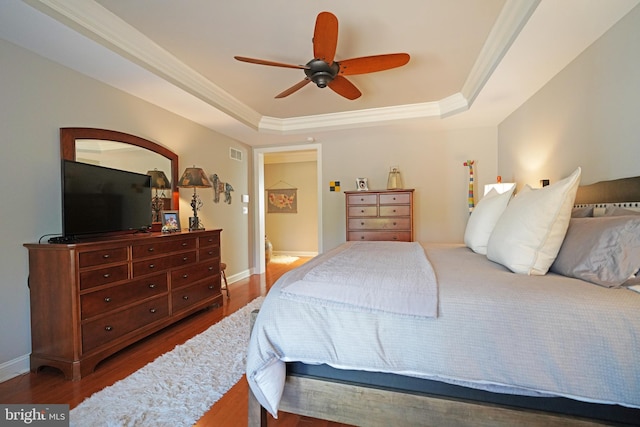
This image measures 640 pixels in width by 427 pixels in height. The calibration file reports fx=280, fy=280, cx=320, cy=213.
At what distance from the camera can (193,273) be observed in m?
2.79

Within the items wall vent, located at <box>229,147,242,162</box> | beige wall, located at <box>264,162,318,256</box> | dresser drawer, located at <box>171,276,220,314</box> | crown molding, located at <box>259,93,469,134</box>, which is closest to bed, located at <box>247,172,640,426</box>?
dresser drawer, located at <box>171,276,220,314</box>

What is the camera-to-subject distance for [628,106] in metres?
1.61

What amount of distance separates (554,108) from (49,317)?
4.15m

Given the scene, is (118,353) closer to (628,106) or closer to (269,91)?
(269,91)

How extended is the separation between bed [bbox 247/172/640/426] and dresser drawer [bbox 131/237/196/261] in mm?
1554

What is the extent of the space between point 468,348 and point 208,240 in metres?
2.67

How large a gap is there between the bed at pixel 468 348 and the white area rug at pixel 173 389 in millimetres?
525

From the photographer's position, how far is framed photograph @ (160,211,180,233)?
2.87 metres

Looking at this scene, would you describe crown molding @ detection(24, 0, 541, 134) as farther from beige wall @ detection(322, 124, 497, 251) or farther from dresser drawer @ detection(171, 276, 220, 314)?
dresser drawer @ detection(171, 276, 220, 314)

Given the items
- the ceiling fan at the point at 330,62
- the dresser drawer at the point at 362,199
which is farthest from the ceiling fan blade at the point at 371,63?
the dresser drawer at the point at 362,199

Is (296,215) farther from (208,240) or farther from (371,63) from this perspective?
(371,63)

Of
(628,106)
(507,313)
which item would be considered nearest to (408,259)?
(507,313)

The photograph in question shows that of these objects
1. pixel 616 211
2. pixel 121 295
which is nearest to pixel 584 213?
pixel 616 211

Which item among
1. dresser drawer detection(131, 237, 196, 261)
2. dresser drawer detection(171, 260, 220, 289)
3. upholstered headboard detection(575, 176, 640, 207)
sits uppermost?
upholstered headboard detection(575, 176, 640, 207)
